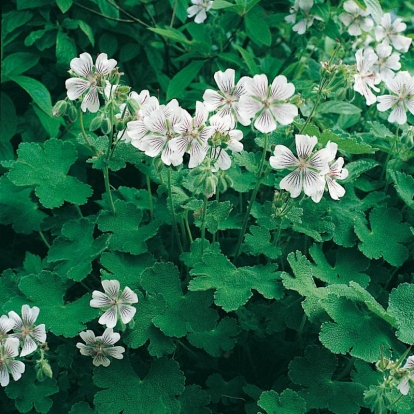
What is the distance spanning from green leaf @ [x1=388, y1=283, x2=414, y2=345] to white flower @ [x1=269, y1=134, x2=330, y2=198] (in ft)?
1.17

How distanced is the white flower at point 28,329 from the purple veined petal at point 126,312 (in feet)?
0.61

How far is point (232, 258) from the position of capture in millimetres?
2002

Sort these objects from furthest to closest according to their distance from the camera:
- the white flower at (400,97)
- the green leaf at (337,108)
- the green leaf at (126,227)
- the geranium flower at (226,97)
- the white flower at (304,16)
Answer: the white flower at (304,16)
the green leaf at (337,108)
the white flower at (400,97)
the green leaf at (126,227)
the geranium flower at (226,97)

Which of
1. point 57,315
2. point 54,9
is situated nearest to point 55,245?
point 57,315

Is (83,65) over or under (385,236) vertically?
over

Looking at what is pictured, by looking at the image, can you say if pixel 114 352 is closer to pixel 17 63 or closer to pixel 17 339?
pixel 17 339

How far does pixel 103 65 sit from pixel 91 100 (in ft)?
0.32

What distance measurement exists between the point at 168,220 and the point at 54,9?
997mm

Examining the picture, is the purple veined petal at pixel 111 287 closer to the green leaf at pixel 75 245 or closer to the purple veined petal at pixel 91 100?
the green leaf at pixel 75 245

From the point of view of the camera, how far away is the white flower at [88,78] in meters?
1.55

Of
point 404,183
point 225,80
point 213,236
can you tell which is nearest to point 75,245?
point 213,236

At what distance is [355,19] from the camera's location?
2.26 metres

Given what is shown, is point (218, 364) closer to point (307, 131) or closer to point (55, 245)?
point (55, 245)

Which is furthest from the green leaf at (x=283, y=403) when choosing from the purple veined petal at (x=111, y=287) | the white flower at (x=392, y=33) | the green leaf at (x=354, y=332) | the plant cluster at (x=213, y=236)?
the white flower at (x=392, y=33)
